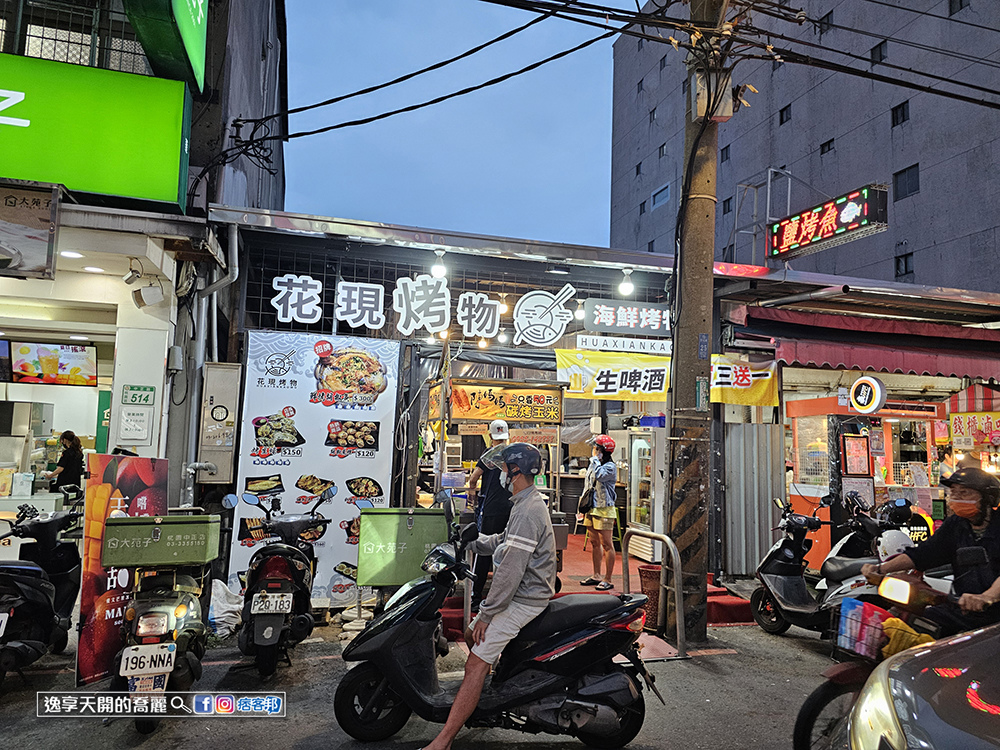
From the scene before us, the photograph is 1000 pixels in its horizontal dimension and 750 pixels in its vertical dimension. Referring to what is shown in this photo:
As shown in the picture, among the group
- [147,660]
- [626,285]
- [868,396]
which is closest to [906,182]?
[868,396]

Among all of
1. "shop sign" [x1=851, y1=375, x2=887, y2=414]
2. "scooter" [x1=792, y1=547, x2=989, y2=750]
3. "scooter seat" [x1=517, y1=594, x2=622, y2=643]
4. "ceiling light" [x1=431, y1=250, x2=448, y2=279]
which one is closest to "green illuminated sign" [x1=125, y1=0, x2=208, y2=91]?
"ceiling light" [x1=431, y1=250, x2=448, y2=279]

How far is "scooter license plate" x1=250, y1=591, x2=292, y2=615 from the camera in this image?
5.35 m

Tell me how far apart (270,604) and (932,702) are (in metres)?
4.56

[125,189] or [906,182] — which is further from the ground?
[906,182]

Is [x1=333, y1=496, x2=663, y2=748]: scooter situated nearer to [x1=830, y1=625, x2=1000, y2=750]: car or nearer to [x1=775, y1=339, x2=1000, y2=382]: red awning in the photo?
[x1=830, y1=625, x2=1000, y2=750]: car

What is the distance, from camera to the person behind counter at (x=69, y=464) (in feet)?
26.8

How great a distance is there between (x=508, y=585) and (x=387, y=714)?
52.1 inches

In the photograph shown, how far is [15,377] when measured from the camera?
8156 millimetres

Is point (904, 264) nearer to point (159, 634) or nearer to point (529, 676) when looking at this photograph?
point (529, 676)

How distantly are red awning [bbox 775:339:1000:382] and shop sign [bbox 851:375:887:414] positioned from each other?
580mm

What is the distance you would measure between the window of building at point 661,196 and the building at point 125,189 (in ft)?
75.8

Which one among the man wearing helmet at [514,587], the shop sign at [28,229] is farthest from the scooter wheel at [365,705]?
the shop sign at [28,229]

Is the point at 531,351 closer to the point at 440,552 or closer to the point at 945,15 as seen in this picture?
the point at 440,552

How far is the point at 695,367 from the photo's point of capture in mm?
6680
